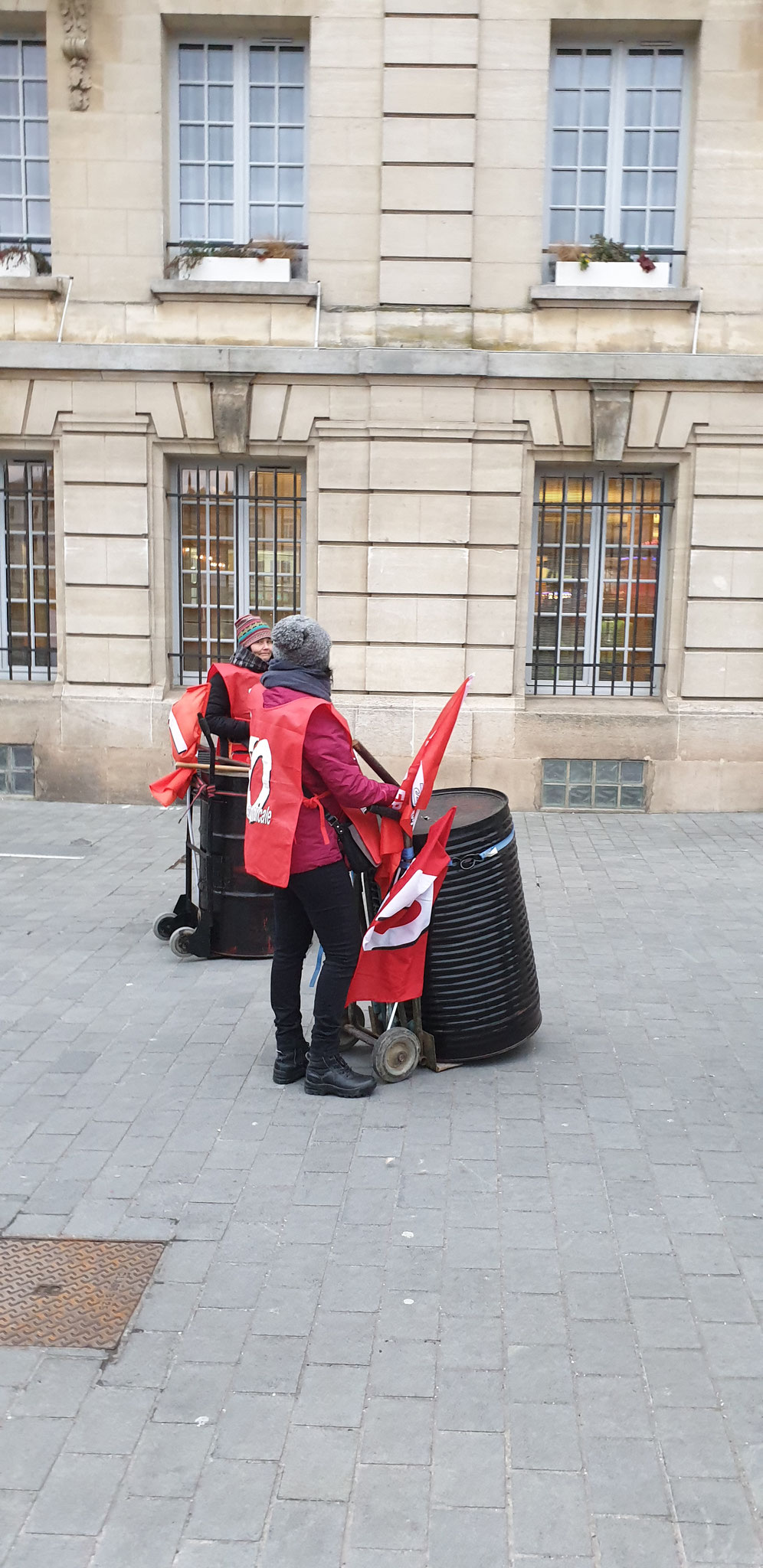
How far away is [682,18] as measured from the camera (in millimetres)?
11016

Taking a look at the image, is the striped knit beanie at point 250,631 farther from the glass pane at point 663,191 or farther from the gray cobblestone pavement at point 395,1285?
the glass pane at point 663,191

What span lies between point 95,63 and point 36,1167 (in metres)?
10.3

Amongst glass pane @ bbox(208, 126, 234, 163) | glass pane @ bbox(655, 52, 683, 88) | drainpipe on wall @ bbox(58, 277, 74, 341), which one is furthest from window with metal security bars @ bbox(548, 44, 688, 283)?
drainpipe on wall @ bbox(58, 277, 74, 341)

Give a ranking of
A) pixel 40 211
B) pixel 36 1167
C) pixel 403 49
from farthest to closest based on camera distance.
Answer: pixel 40 211
pixel 403 49
pixel 36 1167

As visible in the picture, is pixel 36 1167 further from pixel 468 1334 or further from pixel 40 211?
pixel 40 211

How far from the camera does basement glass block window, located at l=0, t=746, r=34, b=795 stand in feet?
39.4

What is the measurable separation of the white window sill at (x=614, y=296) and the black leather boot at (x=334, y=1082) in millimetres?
8241

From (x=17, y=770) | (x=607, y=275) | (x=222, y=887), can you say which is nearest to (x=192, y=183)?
(x=607, y=275)

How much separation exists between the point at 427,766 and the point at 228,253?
323 inches

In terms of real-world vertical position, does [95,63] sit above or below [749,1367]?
above

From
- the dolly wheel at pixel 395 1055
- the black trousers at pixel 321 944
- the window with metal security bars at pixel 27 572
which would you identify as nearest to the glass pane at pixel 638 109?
the window with metal security bars at pixel 27 572

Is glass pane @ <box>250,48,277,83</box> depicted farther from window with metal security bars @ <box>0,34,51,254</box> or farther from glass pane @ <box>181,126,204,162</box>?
window with metal security bars @ <box>0,34,51,254</box>

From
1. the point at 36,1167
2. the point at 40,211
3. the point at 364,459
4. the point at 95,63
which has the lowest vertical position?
the point at 36,1167

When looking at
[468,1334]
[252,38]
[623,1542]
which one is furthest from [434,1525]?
[252,38]
